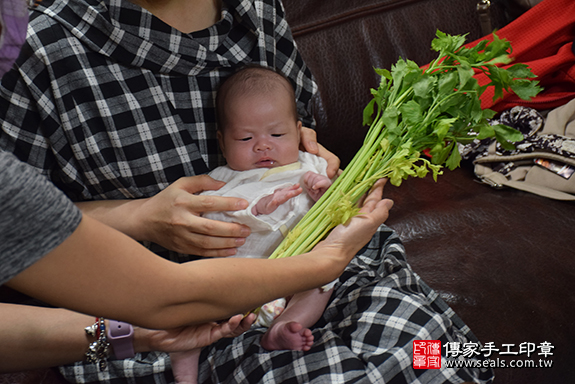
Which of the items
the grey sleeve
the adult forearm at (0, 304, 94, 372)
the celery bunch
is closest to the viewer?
the grey sleeve

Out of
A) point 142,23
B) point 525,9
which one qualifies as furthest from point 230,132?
point 525,9

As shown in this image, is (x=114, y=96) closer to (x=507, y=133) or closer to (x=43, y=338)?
(x=43, y=338)

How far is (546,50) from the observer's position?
1.85 metres

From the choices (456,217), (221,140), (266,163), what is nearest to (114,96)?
(221,140)

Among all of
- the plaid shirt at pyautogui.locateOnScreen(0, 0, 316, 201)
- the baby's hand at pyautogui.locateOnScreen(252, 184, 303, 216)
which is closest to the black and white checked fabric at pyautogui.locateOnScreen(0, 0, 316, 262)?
the plaid shirt at pyautogui.locateOnScreen(0, 0, 316, 201)

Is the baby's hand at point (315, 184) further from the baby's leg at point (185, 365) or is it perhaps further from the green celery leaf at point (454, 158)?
the baby's leg at point (185, 365)

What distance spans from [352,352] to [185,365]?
0.36 meters

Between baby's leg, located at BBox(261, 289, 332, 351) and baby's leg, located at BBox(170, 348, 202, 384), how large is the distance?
152mm

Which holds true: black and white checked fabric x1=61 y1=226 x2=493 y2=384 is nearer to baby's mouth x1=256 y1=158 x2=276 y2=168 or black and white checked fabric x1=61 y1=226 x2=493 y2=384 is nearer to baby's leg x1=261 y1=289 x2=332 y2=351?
baby's leg x1=261 y1=289 x2=332 y2=351

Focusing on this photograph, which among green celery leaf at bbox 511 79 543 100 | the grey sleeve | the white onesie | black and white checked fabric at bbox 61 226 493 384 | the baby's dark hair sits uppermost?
the baby's dark hair

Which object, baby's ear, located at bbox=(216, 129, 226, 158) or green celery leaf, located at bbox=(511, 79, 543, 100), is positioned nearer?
green celery leaf, located at bbox=(511, 79, 543, 100)

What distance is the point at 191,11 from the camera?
123 centimetres

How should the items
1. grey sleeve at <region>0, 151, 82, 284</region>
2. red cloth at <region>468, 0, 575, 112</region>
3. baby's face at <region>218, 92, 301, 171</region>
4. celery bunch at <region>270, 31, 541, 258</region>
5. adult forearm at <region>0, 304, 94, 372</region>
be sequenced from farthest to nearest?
red cloth at <region>468, 0, 575, 112</region> < baby's face at <region>218, 92, 301, 171</region> < celery bunch at <region>270, 31, 541, 258</region> < adult forearm at <region>0, 304, 94, 372</region> < grey sleeve at <region>0, 151, 82, 284</region>

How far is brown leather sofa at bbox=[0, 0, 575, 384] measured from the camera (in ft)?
4.13
